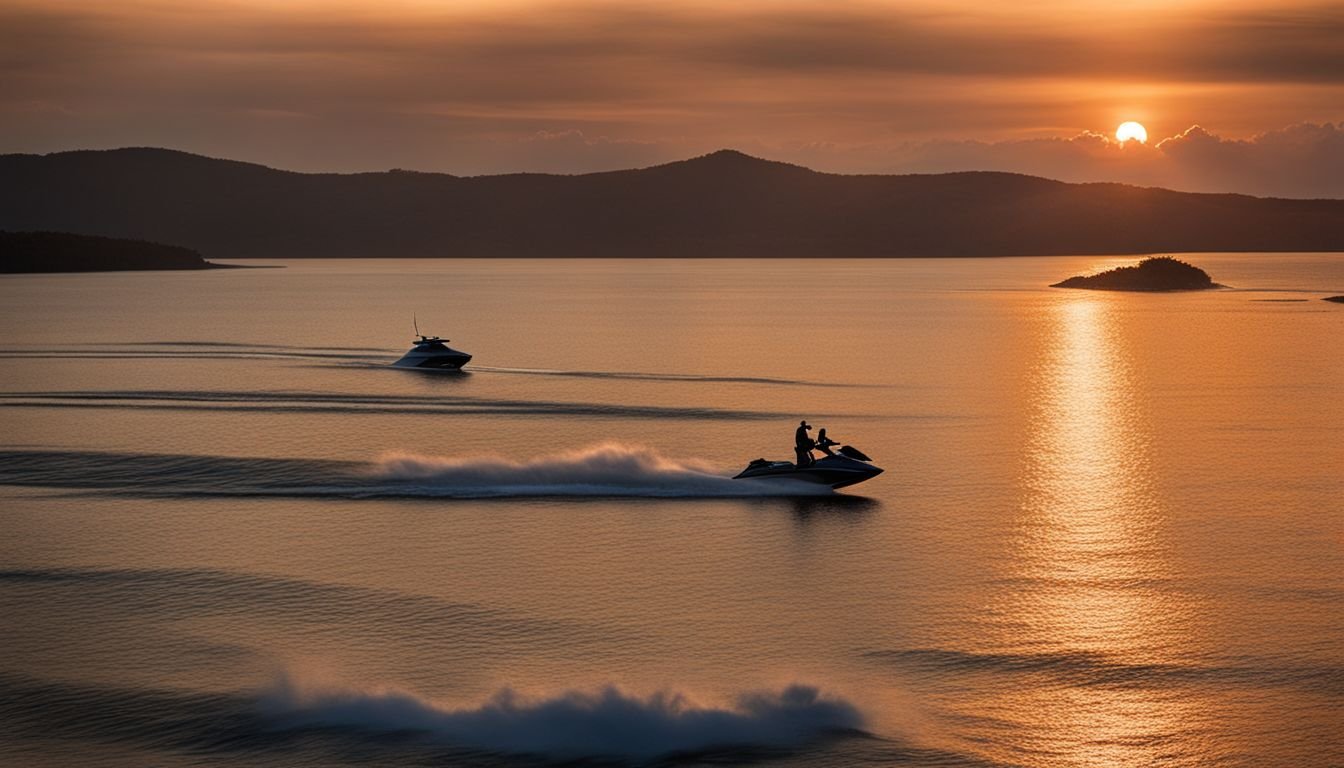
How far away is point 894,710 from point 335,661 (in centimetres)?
1208

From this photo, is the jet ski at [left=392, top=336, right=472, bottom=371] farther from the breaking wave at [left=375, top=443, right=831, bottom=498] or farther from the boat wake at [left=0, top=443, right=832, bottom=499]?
the breaking wave at [left=375, top=443, right=831, bottom=498]

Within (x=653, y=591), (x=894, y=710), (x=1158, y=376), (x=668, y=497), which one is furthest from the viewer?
(x=1158, y=376)

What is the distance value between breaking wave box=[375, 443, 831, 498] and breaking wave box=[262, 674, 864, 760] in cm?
2354

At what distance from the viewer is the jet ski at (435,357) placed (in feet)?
329

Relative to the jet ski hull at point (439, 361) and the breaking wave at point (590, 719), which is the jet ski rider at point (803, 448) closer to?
the breaking wave at point (590, 719)

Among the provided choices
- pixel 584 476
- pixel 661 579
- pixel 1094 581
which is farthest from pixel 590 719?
pixel 584 476

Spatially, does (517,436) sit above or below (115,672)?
above

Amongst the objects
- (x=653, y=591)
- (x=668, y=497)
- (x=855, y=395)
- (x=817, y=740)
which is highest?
(x=855, y=395)

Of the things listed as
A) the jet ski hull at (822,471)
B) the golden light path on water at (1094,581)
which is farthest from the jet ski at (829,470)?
the golden light path on water at (1094,581)

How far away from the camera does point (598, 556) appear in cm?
4306

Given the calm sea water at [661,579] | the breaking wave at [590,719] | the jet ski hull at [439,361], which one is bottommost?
the breaking wave at [590,719]

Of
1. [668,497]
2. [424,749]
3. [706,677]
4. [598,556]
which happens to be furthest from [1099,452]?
[424,749]

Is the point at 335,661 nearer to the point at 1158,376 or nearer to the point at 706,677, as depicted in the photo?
the point at 706,677

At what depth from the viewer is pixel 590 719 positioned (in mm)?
28609
